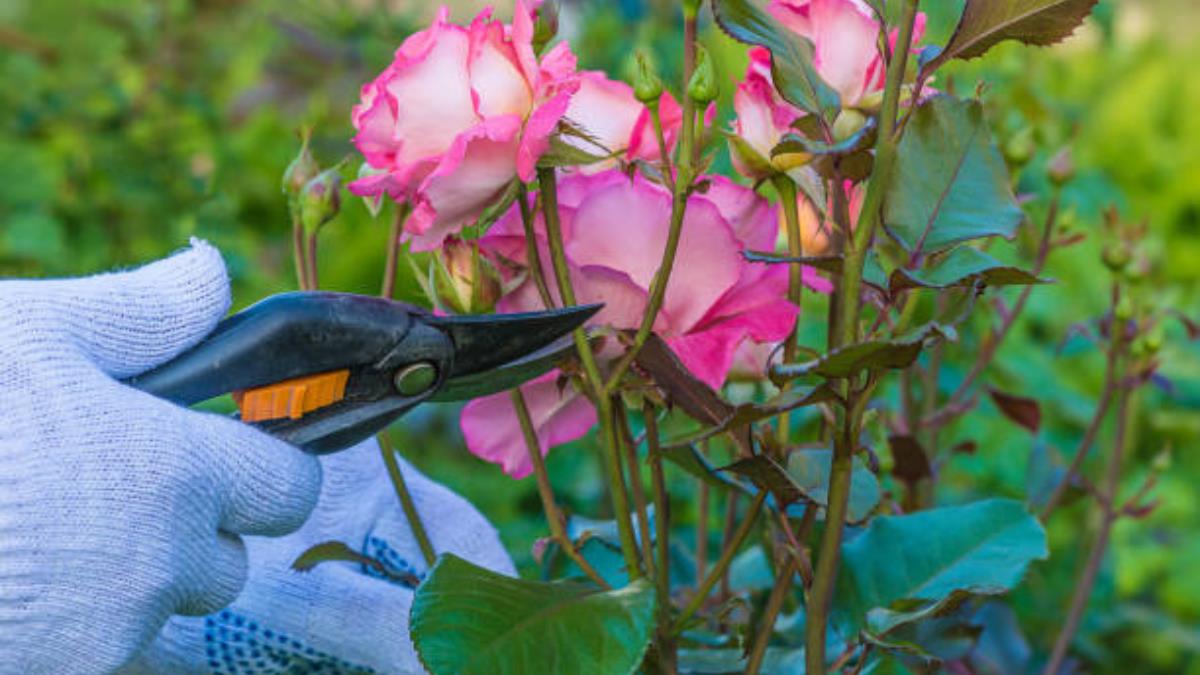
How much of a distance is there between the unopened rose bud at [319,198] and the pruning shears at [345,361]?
0.28 ft

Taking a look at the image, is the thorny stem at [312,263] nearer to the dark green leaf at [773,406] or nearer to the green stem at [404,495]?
the green stem at [404,495]

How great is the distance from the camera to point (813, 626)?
2.08ft

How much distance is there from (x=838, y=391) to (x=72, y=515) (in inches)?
12.3

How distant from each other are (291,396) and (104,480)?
0.08 metres

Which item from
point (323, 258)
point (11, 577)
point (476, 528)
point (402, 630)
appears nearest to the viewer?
point (11, 577)

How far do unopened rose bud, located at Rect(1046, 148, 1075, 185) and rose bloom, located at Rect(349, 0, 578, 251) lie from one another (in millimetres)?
482

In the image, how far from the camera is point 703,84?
56 centimetres

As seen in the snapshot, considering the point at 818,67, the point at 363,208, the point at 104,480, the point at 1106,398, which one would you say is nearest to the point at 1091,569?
the point at 1106,398

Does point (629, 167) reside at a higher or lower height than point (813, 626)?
higher

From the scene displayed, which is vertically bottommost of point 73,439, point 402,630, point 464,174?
point 402,630

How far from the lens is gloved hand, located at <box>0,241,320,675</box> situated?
555 millimetres

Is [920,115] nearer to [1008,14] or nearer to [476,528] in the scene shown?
[1008,14]

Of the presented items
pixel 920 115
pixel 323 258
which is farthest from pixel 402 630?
pixel 323 258

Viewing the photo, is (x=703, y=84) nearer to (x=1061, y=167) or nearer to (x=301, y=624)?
(x=301, y=624)
